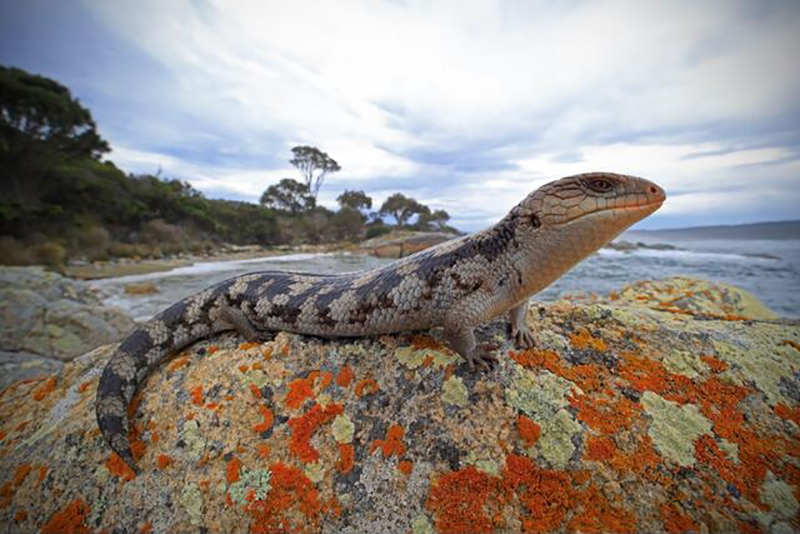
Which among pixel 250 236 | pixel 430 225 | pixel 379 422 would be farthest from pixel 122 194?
pixel 379 422

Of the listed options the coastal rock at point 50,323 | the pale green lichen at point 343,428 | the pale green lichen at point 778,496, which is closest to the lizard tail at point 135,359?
the pale green lichen at point 343,428

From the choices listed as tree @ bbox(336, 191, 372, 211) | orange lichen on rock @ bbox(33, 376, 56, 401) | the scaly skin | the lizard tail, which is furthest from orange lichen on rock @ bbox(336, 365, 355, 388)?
tree @ bbox(336, 191, 372, 211)

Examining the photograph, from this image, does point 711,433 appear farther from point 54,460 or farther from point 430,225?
point 430,225

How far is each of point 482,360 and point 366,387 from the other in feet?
2.62

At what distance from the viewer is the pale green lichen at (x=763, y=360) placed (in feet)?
6.20

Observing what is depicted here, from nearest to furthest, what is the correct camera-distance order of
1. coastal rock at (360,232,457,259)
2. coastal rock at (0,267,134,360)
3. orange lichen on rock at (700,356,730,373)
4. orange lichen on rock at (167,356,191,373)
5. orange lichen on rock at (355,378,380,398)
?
orange lichen on rock at (700,356,730,373)
orange lichen on rock at (355,378,380,398)
orange lichen on rock at (167,356,191,373)
coastal rock at (360,232,457,259)
coastal rock at (0,267,134,360)

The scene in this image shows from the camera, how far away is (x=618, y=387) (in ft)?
6.21

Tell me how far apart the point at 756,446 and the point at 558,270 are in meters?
1.25

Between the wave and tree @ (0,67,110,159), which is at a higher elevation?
tree @ (0,67,110,159)

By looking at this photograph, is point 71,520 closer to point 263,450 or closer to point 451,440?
point 263,450

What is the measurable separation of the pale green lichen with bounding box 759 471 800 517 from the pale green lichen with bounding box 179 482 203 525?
Answer: 8.92 feet

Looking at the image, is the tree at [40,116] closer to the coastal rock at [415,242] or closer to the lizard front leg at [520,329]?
the coastal rock at [415,242]

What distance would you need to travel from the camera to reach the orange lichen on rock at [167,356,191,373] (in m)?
2.57

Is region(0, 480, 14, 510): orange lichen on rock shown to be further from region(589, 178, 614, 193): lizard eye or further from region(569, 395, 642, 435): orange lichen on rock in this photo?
region(589, 178, 614, 193): lizard eye
